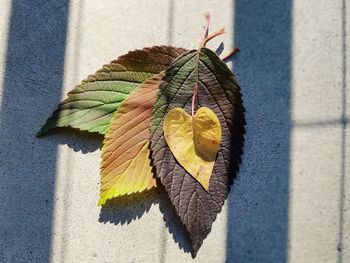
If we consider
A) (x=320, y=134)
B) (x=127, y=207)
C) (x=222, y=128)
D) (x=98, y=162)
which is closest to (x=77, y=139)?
(x=98, y=162)

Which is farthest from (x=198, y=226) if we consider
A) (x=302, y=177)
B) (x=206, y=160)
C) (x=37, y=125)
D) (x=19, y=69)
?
(x=19, y=69)

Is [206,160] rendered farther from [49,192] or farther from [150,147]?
[49,192]

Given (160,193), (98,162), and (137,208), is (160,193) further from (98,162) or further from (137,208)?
(98,162)

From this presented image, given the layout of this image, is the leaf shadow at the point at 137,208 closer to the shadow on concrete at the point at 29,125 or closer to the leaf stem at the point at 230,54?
the shadow on concrete at the point at 29,125

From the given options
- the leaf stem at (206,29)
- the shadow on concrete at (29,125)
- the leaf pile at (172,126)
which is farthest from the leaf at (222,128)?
the shadow on concrete at (29,125)

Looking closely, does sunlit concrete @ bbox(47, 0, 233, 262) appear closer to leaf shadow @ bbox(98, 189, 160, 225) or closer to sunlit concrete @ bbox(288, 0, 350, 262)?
leaf shadow @ bbox(98, 189, 160, 225)

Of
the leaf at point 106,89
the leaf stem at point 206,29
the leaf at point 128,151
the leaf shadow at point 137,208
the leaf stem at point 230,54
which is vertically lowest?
the leaf shadow at point 137,208

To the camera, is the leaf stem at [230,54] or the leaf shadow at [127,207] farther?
the leaf stem at [230,54]
